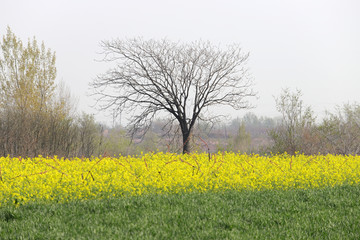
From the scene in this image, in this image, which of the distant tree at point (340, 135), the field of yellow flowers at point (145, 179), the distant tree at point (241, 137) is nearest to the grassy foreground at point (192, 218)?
the field of yellow flowers at point (145, 179)

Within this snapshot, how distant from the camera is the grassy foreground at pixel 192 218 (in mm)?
6297

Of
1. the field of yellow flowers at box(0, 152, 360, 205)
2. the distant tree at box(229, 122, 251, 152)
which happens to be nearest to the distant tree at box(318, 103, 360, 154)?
the field of yellow flowers at box(0, 152, 360, 205)

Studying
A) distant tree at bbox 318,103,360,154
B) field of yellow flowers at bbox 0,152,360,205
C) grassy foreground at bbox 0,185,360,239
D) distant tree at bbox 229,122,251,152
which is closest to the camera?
grassy foreground at bbox 0,185,360,239

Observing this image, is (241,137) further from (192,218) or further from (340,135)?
Answer: (192,218)

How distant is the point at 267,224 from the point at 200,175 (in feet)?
13.3

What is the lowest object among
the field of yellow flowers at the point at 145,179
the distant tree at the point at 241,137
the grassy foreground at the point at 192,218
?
the grassy foreground at the point at 192,218

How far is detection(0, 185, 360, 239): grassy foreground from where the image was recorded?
6.30 metres

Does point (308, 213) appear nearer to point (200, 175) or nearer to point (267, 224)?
point (267, 224)

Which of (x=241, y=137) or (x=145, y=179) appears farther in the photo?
(x=241, y=137)

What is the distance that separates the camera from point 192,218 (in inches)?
279

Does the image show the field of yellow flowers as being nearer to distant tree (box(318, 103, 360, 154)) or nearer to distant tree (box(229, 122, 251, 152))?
distant tree (box(318, 103, 360, 154))

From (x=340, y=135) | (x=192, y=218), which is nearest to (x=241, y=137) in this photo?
(x=340, y=135)

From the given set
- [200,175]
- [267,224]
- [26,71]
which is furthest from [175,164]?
[26,71]

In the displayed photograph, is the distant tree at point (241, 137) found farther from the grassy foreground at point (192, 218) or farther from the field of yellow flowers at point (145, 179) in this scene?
the grassy foreground at point (192, 218)
